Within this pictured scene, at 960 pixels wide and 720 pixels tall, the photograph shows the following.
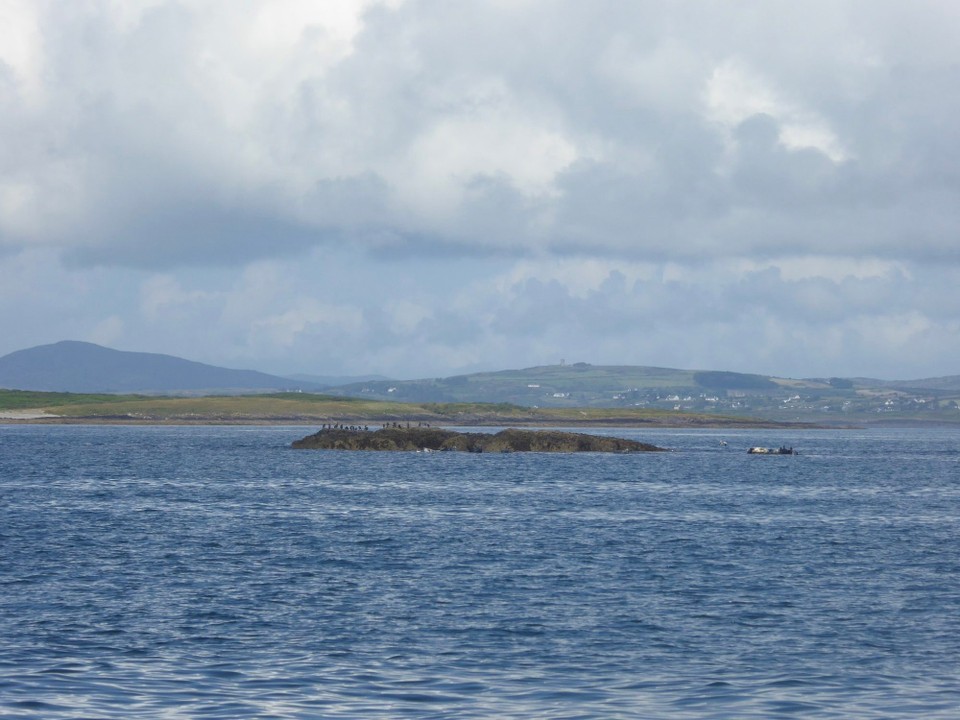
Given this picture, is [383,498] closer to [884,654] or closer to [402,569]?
[402,569]

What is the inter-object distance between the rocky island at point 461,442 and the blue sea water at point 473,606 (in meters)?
67.5

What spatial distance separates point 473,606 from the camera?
36.6m

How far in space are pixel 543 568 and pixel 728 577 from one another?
6571 mm

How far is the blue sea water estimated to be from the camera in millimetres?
25641

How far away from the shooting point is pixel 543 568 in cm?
4509

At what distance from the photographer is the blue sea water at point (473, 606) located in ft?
84.1

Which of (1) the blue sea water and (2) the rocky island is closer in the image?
(1) the blue sea water

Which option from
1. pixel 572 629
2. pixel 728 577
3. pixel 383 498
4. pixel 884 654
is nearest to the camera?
pixel 884 654

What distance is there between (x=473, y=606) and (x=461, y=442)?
364ft

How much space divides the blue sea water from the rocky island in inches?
2659

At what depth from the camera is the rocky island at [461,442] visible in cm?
14762

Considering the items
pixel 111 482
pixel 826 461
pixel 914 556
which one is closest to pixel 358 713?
pixel 914 556

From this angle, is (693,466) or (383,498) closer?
(383,498)

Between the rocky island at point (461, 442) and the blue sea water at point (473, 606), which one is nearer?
the blue sea water at point (473, 606)
